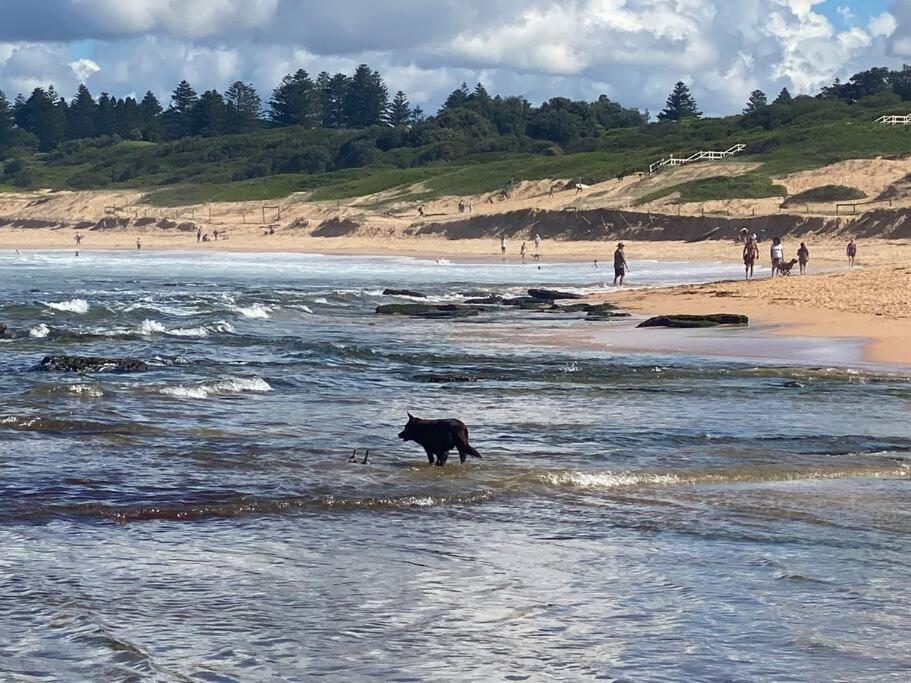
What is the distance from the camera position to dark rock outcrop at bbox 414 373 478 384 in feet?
49.0

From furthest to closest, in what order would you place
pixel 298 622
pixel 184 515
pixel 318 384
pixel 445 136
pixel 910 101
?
pixel 445 136 < pixel 910 101 < pixel 318 384 < pixel 184 515 < pixel 298 622

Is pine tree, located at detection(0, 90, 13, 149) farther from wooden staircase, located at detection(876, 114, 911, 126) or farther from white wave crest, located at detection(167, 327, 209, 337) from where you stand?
white wave crest, located at detection(167, 327, 209, 337)

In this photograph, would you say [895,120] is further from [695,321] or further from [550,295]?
[695,321]

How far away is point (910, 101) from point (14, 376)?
83842mm

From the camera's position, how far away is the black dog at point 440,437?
954 cm

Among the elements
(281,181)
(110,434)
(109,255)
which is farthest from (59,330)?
(281,181)

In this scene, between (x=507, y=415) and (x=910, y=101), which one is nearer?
(x=507, y=415)

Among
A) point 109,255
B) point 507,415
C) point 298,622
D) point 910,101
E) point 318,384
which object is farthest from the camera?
point 910,101

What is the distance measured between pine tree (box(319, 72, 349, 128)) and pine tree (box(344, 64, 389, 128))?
2.90 feet

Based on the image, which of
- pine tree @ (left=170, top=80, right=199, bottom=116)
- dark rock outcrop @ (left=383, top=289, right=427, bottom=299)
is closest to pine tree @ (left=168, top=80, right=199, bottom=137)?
pine tree @ (left=170, top=80, right=199, bottom=116)

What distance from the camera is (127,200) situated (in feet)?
299

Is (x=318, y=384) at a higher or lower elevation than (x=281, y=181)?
lower

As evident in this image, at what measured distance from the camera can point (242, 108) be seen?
13675 centimetres

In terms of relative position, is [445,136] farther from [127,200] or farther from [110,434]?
[110,434]
